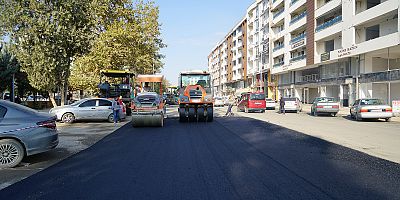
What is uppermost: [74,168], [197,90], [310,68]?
[310,68]

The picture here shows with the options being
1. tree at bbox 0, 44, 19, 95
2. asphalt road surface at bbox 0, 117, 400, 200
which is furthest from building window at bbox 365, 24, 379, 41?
tree at bbox 0, 44, 19, 95

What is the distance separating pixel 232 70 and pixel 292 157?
83597mm

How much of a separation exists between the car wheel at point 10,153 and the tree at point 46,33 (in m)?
15.0

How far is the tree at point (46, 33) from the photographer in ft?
69.4

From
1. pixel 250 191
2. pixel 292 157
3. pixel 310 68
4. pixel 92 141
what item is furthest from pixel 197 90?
pixel 310 68

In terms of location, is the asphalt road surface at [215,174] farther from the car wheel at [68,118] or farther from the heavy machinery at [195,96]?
the car wheel at [68,118]

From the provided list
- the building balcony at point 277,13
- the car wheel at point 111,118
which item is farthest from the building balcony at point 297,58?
the car wheel at point 111,118

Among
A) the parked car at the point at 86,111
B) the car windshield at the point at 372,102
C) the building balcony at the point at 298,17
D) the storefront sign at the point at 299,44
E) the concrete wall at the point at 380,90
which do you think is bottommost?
the parked car at the point at 86,111

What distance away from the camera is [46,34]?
70.5 feet

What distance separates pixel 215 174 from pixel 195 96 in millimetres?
12951

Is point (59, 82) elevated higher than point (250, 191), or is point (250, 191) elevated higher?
point (59, 82)

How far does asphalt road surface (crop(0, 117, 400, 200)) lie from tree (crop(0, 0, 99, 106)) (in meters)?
13.2

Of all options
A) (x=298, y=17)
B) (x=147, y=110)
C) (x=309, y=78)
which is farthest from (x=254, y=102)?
(x=298, y=17)

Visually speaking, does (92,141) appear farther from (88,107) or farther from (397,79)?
(397,79)
